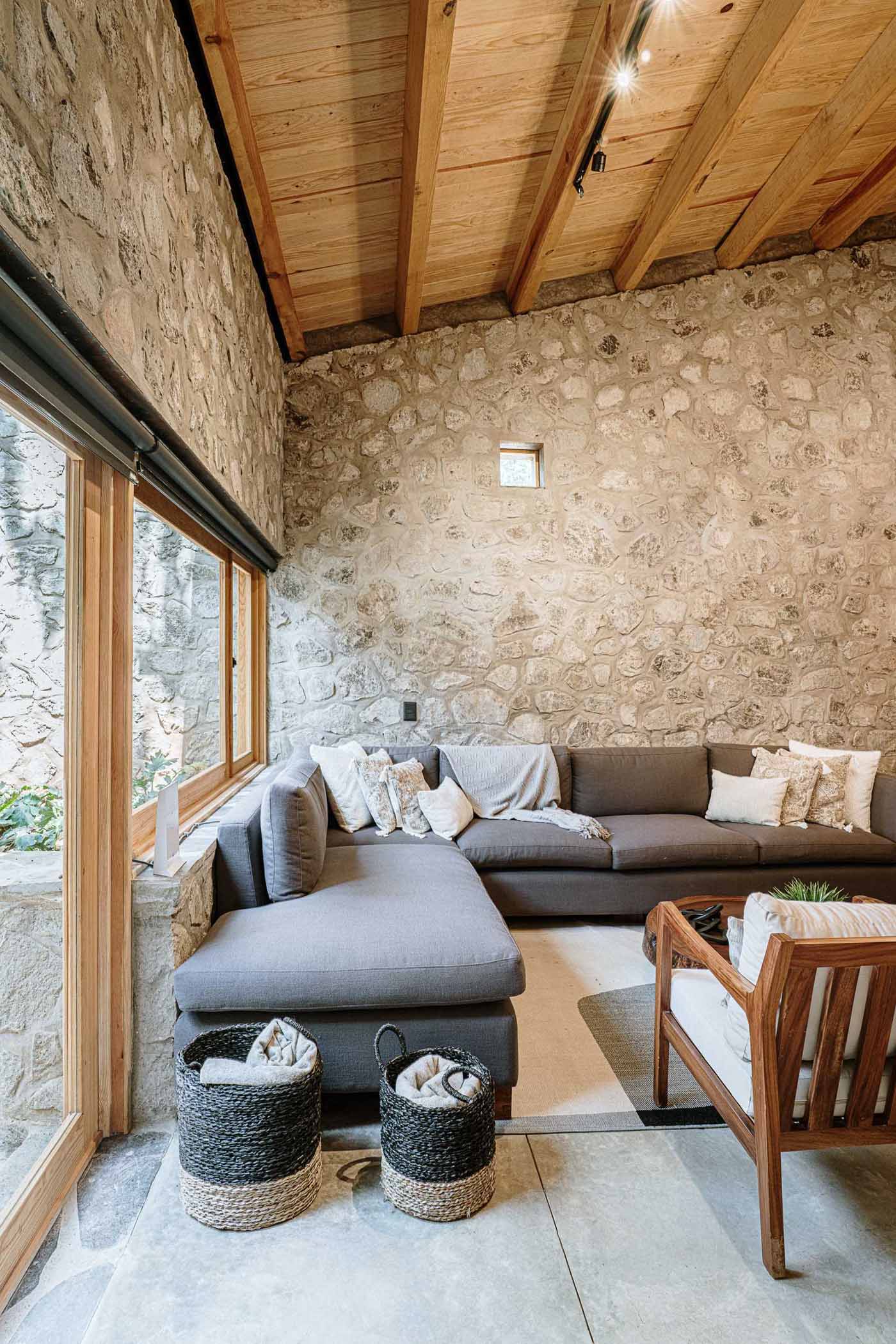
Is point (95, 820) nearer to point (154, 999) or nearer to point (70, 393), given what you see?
point (154, 999)

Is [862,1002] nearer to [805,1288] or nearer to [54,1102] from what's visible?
[805,1288]

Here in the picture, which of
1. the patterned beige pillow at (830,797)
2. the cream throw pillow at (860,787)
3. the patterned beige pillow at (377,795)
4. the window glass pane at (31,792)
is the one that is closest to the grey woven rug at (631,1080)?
the window glass pane at (31,792)

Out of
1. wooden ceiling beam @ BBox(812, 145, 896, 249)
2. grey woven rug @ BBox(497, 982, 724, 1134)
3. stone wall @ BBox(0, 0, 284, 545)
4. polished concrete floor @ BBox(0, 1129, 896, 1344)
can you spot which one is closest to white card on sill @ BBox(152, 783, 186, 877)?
polished concrete floor @ BBox(0, 1129, 896, 1344)

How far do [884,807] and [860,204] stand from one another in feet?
11.0

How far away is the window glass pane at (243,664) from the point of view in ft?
13.3

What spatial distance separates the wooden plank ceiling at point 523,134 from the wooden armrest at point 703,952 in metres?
2.62

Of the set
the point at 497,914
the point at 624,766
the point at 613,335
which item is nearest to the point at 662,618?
the point at 624,766

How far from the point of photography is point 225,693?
359 centimetres

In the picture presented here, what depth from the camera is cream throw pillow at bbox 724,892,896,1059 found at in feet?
5.05

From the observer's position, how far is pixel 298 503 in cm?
450

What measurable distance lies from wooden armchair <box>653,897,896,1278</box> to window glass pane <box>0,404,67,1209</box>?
1538mm

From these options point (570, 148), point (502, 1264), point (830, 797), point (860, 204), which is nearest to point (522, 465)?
point (570, 148)

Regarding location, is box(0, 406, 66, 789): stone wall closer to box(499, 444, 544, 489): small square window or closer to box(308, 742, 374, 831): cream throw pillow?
box(308, 742, 374, 831): cream throw pillow

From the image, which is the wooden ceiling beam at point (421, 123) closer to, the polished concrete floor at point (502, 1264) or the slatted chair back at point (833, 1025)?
the slatted chair back at point (833, 1025)
